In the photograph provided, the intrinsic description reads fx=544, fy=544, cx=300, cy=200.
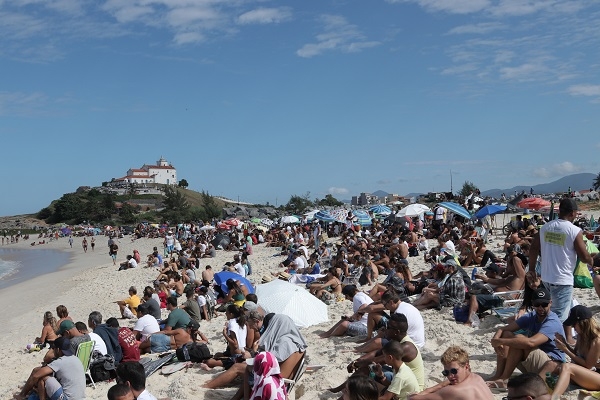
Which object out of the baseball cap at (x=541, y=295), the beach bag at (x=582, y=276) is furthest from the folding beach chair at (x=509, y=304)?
the baseball cap at (x=541, y=295)

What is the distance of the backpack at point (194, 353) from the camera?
7078mm

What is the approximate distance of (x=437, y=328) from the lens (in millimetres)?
7602

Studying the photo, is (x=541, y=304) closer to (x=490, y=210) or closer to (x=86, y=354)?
(x=86, y=354)

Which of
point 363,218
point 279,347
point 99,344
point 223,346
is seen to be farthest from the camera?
point 363,218

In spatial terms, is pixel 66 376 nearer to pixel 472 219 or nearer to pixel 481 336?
pixel 481 336

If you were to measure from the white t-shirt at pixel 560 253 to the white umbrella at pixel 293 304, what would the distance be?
4370 millimetres

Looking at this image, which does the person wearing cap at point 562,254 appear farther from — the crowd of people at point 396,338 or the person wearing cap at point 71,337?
the person wearing cap at point 71,337

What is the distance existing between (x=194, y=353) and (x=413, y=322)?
9.36 ft

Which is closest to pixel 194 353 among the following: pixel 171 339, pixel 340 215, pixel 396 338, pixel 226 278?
pixel 171 339

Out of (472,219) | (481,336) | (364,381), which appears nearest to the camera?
(364,381)

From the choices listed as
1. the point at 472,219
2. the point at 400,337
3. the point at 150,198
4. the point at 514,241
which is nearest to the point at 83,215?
the point at 150,198

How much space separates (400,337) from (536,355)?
1.23 metres

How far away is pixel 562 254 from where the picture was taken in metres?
5.29

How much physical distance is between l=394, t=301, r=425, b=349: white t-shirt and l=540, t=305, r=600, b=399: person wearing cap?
1.77 meters
